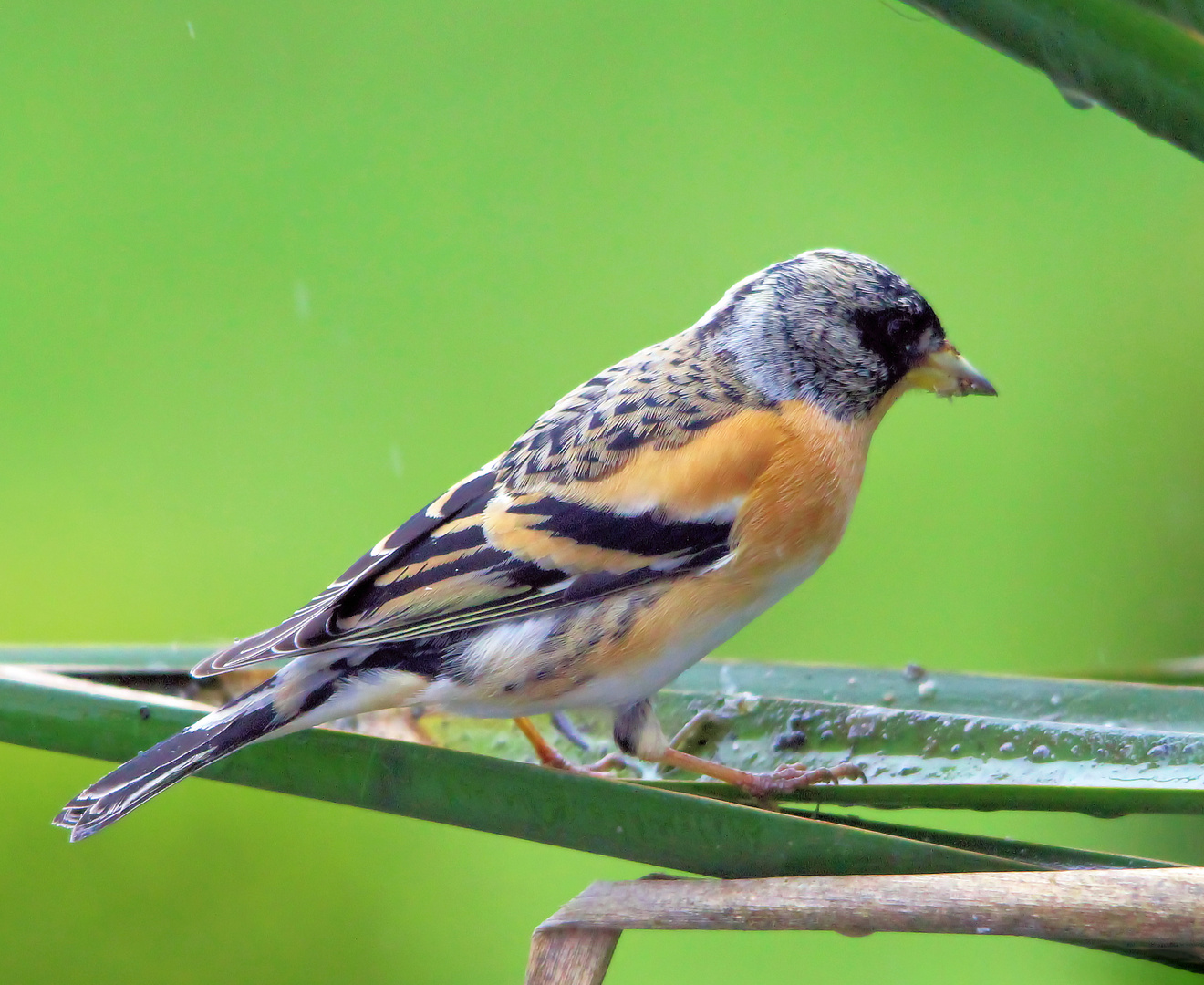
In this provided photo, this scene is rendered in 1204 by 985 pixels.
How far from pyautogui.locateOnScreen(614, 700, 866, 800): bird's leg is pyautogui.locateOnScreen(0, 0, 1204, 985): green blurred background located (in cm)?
202

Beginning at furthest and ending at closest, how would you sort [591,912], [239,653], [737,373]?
1. [737,373]
2. [239,653]
3. [591,912]

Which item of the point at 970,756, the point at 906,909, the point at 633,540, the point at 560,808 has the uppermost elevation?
the point at 633,540

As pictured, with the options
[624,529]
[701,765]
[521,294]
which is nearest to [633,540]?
[624,529]

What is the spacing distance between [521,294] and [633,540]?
10.4ft

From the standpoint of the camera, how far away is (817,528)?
1.65 metres

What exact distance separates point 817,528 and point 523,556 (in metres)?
0.39

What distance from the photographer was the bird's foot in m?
1.47

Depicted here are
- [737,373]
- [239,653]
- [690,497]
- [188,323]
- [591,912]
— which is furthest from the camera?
[188,323]

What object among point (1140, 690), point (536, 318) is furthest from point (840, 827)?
point (536, 318)

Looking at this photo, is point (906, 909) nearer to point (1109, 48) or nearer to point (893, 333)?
point (1109, 48)

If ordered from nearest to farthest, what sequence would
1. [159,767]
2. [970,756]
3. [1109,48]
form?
[1109,48] < [159,767] < [970,756]

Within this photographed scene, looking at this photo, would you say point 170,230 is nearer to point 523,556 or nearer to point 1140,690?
point 523,556

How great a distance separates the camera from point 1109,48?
1118 millimetres

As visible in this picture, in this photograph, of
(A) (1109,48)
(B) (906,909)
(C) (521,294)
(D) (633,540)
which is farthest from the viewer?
(C) (521,294)
